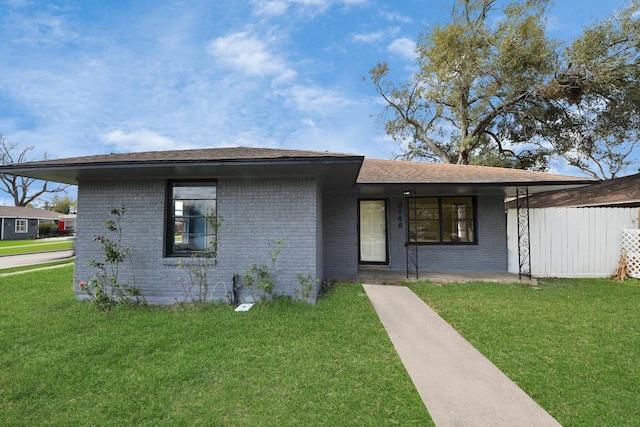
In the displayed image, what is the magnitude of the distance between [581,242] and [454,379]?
7.81m

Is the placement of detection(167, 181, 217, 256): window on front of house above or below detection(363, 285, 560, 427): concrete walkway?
above

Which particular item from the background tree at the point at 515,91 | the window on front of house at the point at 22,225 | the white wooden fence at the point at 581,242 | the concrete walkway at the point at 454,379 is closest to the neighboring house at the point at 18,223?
the window on front of house at the point at 22,225

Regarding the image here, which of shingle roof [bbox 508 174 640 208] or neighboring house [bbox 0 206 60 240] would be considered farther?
neighboring house [bbox 0 206 60 240]

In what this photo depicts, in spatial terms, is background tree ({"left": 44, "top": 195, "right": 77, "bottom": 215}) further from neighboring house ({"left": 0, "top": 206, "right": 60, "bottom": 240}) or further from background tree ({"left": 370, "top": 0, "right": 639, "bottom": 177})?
background tree ({"left": 370, "top": 0, "right": 639, "bottom": 177})

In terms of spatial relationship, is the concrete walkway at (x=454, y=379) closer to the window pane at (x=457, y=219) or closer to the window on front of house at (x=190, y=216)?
the window on front of house at (x=190, y=216)

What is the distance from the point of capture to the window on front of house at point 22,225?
98.4 feet

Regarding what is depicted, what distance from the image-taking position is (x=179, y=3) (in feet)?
30.2

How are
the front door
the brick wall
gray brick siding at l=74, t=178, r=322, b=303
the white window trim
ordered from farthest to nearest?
the white window trim < the front door < the brick wall < gray brick siding at l=74, t=178, r=322, b=303

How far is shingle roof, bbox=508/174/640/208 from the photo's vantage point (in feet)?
30.2

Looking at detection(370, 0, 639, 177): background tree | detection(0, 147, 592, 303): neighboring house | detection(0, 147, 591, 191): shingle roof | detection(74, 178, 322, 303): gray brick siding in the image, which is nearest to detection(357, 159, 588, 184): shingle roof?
detection(0, 147, 591, 191): shingle roof

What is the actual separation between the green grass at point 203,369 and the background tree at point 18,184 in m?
47.0

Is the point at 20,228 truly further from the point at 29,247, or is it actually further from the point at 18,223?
the point at 29,247

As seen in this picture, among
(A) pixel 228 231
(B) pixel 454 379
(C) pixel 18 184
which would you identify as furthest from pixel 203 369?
(C) pixel 18 184

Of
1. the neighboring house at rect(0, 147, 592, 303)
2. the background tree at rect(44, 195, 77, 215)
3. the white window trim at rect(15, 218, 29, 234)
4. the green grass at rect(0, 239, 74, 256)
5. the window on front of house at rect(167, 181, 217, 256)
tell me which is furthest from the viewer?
the background tree at rect(44, 195, 77, 215)
